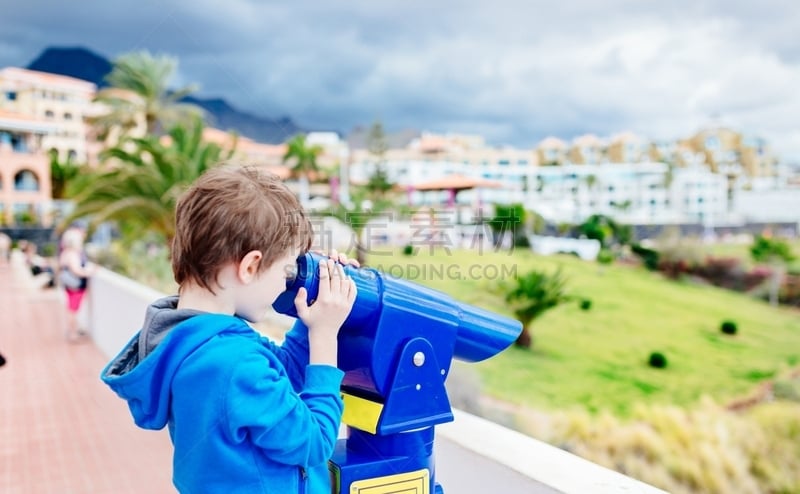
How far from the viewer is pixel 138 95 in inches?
917

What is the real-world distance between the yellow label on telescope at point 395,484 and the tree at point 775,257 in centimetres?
2141

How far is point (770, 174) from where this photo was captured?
34.6 m

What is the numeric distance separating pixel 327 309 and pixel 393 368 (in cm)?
14

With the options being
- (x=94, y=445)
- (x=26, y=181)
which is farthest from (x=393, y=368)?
(x=26, y=181)

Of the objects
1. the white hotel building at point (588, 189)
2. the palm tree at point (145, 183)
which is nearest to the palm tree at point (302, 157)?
the white hotel building at point (588, 189)

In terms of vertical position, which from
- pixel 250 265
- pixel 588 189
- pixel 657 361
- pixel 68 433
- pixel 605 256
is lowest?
pixel 657 361

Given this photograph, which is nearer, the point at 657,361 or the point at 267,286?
the point at 267,286

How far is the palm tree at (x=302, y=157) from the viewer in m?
39.9

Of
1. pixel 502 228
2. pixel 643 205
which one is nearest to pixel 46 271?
pixel 502 228

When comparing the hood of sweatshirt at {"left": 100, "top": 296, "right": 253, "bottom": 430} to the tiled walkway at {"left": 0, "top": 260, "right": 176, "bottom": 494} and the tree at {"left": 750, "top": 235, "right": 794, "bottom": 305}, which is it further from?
the tree at {"left": 750, "top": 235, "right": 794, "bottom": 305}

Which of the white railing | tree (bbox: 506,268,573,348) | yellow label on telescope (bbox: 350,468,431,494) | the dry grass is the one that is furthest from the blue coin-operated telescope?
tree (bbox: 506,268,573,348)

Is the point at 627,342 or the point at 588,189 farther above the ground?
the point at 588,189

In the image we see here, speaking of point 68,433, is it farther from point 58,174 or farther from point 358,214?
point 58,174

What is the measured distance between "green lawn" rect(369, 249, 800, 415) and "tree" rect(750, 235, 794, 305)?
62 cm
